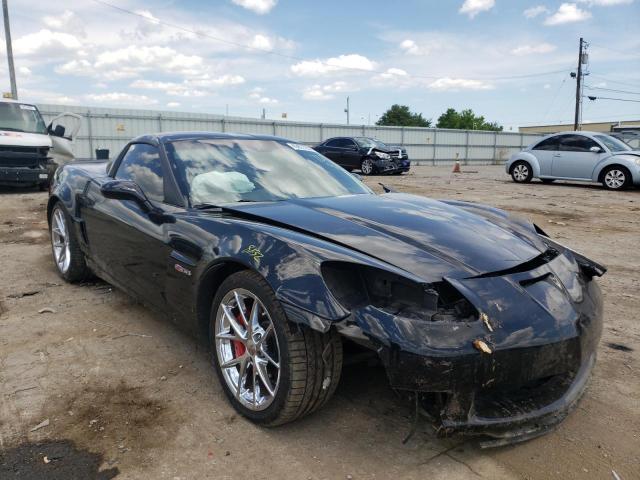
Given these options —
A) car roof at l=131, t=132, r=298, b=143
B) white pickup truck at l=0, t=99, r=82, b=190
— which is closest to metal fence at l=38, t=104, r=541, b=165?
white pickup truck at l=0, t=99, r=82, b=190

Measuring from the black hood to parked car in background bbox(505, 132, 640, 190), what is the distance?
1144 centimetres

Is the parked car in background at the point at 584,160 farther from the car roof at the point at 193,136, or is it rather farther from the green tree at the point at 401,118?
the green tree at the point at 401,118

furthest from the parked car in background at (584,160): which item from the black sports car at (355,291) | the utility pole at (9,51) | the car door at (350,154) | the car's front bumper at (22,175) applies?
the utility pole at (9,51)

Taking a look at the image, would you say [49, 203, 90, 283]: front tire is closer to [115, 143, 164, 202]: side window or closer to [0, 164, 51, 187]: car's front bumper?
→ [115, 143, 164, 202]: side window

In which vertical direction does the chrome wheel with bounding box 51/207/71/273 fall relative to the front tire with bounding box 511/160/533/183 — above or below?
below

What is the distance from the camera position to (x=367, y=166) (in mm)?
18391

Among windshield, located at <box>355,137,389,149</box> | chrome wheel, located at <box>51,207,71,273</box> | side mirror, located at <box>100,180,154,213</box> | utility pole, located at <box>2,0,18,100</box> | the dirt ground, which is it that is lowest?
A: the dirt ground

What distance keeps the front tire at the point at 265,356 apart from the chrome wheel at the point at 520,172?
13870mm

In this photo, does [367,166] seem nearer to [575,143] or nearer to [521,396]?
[575,143]

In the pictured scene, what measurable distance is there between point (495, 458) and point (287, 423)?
90cm

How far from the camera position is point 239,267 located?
97.4 inches

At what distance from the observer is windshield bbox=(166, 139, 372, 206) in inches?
122

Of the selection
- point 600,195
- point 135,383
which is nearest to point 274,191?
point 135,383

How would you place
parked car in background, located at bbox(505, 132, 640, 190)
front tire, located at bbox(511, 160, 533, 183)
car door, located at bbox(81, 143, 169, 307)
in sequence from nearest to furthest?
car door, located at bbox(81, 143, 169, 307) → parked car in background, located at bbox(505, 132, 640, 190) → front tire, located at bbox(511, 160, 533, 183)
